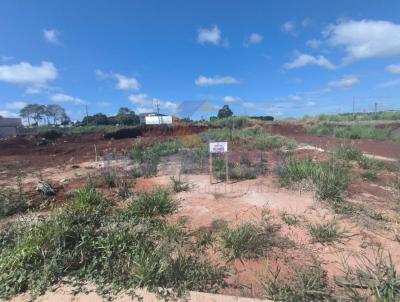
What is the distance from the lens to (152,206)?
400 centimetres

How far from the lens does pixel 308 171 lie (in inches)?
204

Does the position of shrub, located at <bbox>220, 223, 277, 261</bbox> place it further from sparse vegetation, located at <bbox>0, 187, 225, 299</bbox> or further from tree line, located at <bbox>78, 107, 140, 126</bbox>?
tree line, located at <bbox>78, 107, 140, 126</bbox>

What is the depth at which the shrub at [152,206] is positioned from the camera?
12.8 feet

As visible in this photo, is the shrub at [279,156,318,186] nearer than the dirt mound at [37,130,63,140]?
Yes

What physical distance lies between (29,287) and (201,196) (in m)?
2.80

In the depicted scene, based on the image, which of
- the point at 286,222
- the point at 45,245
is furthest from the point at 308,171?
the point at 45,245

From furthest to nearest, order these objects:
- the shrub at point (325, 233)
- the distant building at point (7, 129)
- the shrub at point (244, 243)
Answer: the distant building at point (7, 129) → the shrub at point (325, 233) → the shrub at point (244, 243)

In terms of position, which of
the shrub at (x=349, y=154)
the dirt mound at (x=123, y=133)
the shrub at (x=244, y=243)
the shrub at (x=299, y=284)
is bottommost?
the shrub at (x=299, y=284)

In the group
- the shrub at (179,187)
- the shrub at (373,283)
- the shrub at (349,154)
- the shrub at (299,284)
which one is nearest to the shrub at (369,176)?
the shrub at (349,154)

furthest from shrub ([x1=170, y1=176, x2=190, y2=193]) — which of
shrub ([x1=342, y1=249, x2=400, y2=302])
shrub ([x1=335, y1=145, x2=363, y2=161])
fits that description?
shrub ([x1=335, y1=145, x2=363, y2=161])

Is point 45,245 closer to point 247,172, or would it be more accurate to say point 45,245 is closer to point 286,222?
point 286,222

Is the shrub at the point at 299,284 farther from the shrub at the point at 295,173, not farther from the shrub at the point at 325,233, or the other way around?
the shrub at the point at 295,173

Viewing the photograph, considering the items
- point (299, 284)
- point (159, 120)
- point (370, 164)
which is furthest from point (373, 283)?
point (159, 120)

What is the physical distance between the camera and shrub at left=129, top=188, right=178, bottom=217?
3896 millimetres
